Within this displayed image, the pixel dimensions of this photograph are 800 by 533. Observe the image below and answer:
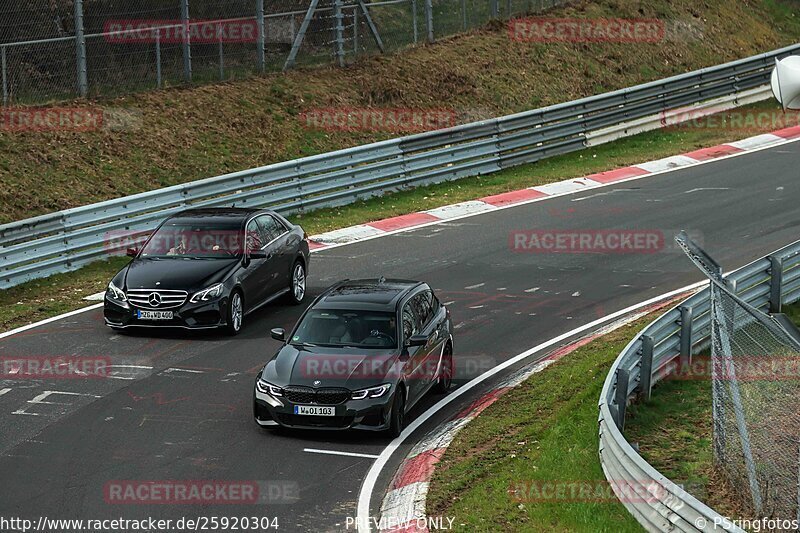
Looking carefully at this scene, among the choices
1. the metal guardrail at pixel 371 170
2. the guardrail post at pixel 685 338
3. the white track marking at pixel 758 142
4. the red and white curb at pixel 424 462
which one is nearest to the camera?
the red and white curb at pixel 424 462

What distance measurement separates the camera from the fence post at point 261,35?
30.5 m

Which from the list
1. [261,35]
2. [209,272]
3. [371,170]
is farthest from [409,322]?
[261,35]

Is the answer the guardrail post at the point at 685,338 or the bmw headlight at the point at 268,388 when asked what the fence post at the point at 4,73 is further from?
the guardrail post at the point at 685,338

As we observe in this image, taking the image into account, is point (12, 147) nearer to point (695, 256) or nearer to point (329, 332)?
point (329, 332)

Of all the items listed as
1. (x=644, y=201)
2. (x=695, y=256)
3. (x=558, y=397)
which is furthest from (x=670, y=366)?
(x=644, y=201)

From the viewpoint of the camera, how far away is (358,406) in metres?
13.2

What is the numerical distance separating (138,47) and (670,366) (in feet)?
55.7

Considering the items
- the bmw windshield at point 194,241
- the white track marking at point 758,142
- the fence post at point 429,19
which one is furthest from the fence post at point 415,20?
the bmw windshield at point 194,241

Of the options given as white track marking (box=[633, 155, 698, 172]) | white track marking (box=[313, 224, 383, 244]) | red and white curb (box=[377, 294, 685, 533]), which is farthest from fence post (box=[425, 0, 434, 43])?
red and white curb (box=[377, 294, 685, 533])

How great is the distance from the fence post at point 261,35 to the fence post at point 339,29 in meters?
2.05

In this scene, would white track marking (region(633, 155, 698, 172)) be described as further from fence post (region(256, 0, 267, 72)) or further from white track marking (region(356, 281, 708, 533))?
fence post (region(256, 0, 267, 72))

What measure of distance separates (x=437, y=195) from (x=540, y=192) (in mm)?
2294

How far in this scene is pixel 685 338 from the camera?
1538 centimetres

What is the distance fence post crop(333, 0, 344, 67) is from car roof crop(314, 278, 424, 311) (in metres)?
17.5
